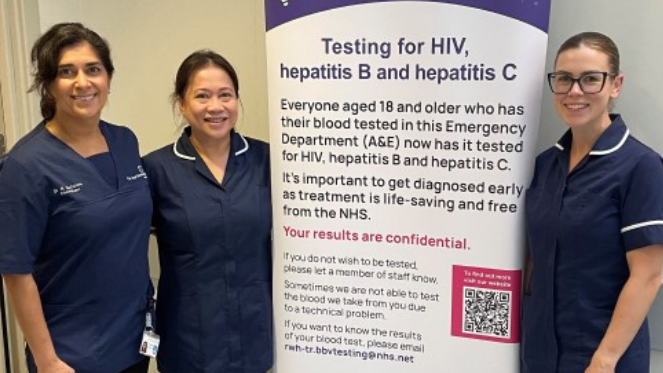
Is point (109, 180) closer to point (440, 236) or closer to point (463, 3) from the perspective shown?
point (440, 236)

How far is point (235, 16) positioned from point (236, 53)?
0.13m

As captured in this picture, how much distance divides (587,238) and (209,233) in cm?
98

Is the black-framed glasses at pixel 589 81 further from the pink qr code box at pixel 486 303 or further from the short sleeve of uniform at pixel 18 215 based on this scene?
the short sleeve of uniform at pixel 18 215

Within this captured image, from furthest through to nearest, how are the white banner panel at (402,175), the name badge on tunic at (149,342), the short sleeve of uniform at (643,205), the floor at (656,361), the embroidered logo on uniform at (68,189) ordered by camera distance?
the floor at (656,361) → the name badge on tunic at (149,342) → the white banner panel at (402,175) → the embroidered logo on uniform at (68,189) → the short sleeve of uniform at (643,205)

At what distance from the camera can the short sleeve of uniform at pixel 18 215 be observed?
55.9 inches

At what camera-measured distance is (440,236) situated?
169cm

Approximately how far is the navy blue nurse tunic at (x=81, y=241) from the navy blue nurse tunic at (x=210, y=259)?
0.27 feet

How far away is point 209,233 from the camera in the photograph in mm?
1681

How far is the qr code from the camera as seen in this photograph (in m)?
1.68

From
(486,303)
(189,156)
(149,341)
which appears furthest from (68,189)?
(486,303)

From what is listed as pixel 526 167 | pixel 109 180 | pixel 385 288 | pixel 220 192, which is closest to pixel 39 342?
pixel 109 180

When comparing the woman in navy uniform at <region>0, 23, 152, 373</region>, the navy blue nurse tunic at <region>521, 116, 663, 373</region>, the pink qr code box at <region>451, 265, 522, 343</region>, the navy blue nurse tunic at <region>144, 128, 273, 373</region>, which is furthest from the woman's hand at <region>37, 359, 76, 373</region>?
the navy blue nurse tunic at <region>521, 116, 663, 373</region>

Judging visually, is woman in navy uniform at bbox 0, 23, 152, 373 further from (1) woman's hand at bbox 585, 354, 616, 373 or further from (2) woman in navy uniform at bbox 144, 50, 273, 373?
(1) woman's hand at bbox 585, 354, 616, 373

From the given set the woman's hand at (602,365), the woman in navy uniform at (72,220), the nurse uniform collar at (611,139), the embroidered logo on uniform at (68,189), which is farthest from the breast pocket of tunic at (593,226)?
the embroidered logo on uniform at (68,189)
